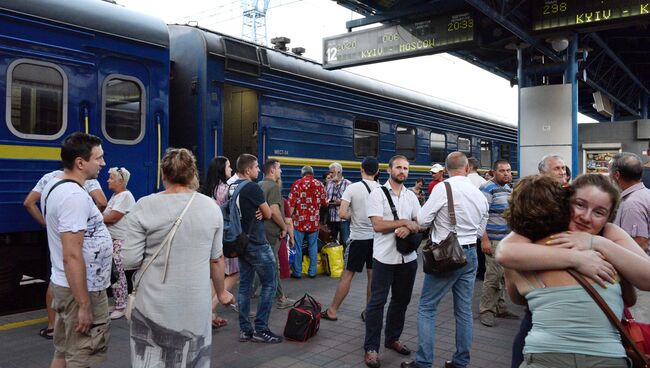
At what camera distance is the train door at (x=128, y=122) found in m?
5.74

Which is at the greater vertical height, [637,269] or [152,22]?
[152,22]

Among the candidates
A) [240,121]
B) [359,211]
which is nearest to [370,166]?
[359,211]

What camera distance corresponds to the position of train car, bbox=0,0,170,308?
16.3ft

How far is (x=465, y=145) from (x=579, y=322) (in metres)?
12.4

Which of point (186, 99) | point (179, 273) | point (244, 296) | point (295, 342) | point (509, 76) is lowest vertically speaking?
point (295, 342)

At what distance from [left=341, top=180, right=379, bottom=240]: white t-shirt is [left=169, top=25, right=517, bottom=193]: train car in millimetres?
2508

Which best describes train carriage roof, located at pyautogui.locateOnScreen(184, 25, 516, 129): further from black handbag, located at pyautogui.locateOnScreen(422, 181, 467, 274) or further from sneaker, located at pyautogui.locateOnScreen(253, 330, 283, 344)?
black handbag, located at pyautogui.locateOnScreen(422, 181, 467, 274)

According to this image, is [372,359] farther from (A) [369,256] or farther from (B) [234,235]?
(B) [234,235]

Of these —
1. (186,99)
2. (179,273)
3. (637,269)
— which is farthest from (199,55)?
(637,269)

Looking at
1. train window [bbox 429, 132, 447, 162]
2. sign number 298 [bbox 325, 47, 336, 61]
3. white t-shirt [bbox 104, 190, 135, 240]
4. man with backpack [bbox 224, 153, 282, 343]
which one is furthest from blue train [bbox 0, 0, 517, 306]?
train window [bbox 429, 132, 447, 162]

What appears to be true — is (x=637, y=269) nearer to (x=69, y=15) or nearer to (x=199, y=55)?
(x=69, y=15)

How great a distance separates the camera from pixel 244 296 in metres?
4.62

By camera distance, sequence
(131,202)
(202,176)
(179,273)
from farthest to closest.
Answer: (202,176) → (131,202) → (179,273)

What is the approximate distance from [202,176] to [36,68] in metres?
2.38
